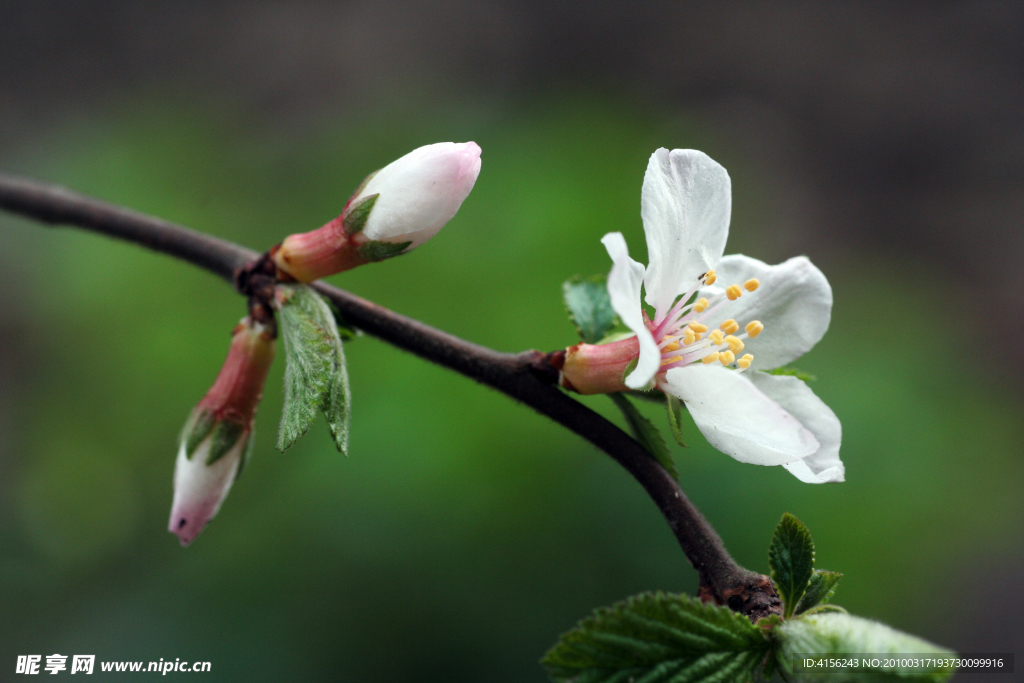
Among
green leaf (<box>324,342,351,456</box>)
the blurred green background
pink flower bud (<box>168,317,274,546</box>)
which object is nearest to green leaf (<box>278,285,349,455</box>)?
green leaf (<box>324,342,351,456</box>)

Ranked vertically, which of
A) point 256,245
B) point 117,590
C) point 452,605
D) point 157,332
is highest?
point 256,245

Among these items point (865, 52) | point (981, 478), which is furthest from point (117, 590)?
point (865, 52)

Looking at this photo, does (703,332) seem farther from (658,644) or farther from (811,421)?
(658,644)

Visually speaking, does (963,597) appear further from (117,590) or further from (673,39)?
(673,39)

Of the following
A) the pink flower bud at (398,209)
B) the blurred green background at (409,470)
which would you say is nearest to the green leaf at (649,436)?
the pink flower bud at (398,209)

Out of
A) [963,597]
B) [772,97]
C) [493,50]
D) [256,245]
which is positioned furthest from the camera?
[772,97]

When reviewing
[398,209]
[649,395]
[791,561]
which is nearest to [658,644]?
[791,561]

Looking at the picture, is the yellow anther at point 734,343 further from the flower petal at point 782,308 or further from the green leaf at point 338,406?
the green leaf at point 338,406

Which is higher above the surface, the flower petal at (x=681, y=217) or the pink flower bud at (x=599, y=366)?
the flower petal at (x=681, y=217)
